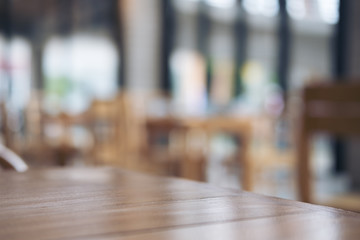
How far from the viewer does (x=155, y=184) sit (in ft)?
1.76

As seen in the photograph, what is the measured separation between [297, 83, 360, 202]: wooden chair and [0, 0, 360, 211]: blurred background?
2851mm

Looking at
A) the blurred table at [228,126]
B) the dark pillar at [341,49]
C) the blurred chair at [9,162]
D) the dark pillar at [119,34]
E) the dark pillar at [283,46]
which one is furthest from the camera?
the dark pillar at [119,34]

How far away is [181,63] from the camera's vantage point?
6.85 m

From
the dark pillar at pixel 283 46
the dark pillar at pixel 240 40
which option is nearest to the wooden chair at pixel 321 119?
the dark pillar at pixel 283 46

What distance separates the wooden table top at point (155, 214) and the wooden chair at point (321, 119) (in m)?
0.90

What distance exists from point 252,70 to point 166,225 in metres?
6.40

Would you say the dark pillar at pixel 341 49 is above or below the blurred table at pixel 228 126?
above

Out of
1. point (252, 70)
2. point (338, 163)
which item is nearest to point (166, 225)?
point (338, 163)

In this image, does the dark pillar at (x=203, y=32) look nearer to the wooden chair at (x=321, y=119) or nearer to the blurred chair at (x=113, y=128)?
the blurred chair at (x=113, y=128)

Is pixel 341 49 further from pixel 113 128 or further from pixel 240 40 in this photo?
pixel 113 128

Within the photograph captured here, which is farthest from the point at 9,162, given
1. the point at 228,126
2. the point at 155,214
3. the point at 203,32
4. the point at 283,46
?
the point at 203,32

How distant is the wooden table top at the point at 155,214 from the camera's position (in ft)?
0.99

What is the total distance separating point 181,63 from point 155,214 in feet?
21.5

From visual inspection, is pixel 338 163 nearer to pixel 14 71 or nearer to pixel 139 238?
pixel 14 71
